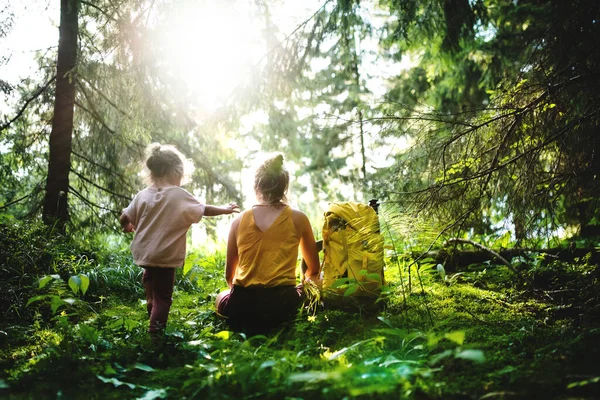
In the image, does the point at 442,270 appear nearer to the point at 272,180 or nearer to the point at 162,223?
the point at 272,180

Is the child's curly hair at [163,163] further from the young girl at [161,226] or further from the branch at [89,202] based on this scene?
the branch at [89,202]

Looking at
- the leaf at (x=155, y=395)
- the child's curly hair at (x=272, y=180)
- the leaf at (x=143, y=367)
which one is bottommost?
the leaf at (x=155, y=395)

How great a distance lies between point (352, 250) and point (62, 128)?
453cm

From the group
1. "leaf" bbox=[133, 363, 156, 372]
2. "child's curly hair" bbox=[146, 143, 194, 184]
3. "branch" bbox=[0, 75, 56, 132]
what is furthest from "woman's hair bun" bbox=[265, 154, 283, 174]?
"branch" bbox=[0, 75, 56, 132]

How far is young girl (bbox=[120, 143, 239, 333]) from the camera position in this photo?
3305 millimetres

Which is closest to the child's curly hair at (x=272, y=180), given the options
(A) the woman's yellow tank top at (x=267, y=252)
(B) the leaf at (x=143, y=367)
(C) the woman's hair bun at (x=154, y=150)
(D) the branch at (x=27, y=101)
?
(A) the woman's yellow tank top at (x=267, y=252)

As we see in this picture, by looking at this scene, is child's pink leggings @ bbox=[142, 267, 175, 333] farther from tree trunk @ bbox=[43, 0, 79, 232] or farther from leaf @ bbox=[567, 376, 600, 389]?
tree trunk @ bbox=[43, 0, 79, 232]

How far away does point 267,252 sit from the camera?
11.2 feet

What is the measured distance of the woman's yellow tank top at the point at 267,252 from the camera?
3.36m

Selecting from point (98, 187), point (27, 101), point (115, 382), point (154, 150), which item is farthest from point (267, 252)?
point (27, 101)

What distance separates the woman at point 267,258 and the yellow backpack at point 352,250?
0.21 metres

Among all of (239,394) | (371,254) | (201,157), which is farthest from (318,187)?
(239,394)

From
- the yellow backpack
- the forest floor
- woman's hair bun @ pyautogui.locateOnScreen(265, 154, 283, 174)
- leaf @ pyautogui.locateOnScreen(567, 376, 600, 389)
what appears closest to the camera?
leaf @ pyautogui.locateOnScreen(567, 376, 600, 389)

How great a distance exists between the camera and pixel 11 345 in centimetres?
321
